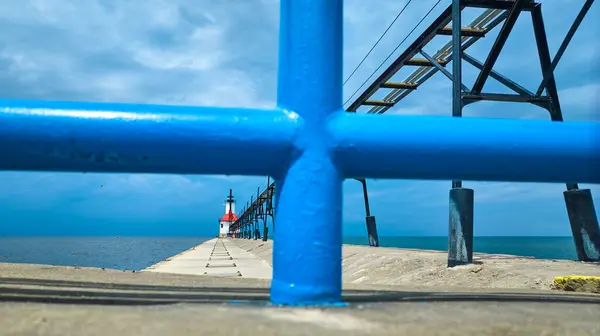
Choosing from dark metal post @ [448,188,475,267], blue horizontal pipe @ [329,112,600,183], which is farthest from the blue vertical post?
dark metal post @ [448,188,475,267]

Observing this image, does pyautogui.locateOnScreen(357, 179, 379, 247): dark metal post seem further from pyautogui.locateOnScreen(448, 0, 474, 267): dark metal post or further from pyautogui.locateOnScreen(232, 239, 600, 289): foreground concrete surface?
pyautogui.locateOnScreen(448, 0, 474, 267): dark metal post

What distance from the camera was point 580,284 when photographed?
4.87 metres

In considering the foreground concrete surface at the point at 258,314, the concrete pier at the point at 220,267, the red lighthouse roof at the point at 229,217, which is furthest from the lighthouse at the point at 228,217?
the foreground concrete surface at the point at 258,314

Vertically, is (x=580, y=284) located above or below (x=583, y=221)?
below

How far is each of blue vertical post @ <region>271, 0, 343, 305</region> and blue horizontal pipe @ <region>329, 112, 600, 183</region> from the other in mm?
115

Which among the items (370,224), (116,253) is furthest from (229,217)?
(370,224)

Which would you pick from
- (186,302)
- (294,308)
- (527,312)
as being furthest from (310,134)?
(527,312)

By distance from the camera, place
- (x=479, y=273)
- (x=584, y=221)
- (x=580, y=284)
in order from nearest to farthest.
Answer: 1. (x=580, y=284)
2. (x=479, y=273)
3. (x=584, y=221)

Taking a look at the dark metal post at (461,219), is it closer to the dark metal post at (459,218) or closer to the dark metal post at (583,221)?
the dark metal post at (459,218)

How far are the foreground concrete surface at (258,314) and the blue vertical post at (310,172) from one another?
152 mm

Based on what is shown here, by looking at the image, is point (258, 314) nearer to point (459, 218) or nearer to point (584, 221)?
point (459, 218)

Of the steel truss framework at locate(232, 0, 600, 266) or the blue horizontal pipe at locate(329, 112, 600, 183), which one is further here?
the steel truss framework at locate(232, 0, 600, 266)

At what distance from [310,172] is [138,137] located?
29.9 inches

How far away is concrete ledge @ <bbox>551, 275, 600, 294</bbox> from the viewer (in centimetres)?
477
